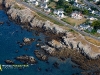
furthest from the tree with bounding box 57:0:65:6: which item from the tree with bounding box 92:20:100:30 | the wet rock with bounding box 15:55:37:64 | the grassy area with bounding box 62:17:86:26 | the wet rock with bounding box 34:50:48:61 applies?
the wet rock with bounding box 15:55:37:64

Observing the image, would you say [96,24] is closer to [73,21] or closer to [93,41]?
[73,21]

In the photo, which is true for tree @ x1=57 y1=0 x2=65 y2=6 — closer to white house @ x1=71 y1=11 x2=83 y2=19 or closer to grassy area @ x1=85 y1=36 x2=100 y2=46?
white house @ x1=71 y1=11 x2=83 y2=19

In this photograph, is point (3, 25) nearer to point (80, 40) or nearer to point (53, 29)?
point (53, 29)

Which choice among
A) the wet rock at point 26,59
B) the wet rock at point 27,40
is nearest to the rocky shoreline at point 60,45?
the wet rock at point 26,59

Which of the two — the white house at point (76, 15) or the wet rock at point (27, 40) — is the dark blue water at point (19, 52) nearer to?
the wet rock at point (27, 40)

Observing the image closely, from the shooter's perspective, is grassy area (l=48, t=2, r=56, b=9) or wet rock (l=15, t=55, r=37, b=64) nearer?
wet rock (l=15, t=55, r=37, b=64)

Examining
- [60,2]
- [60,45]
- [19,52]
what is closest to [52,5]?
[60,2]
